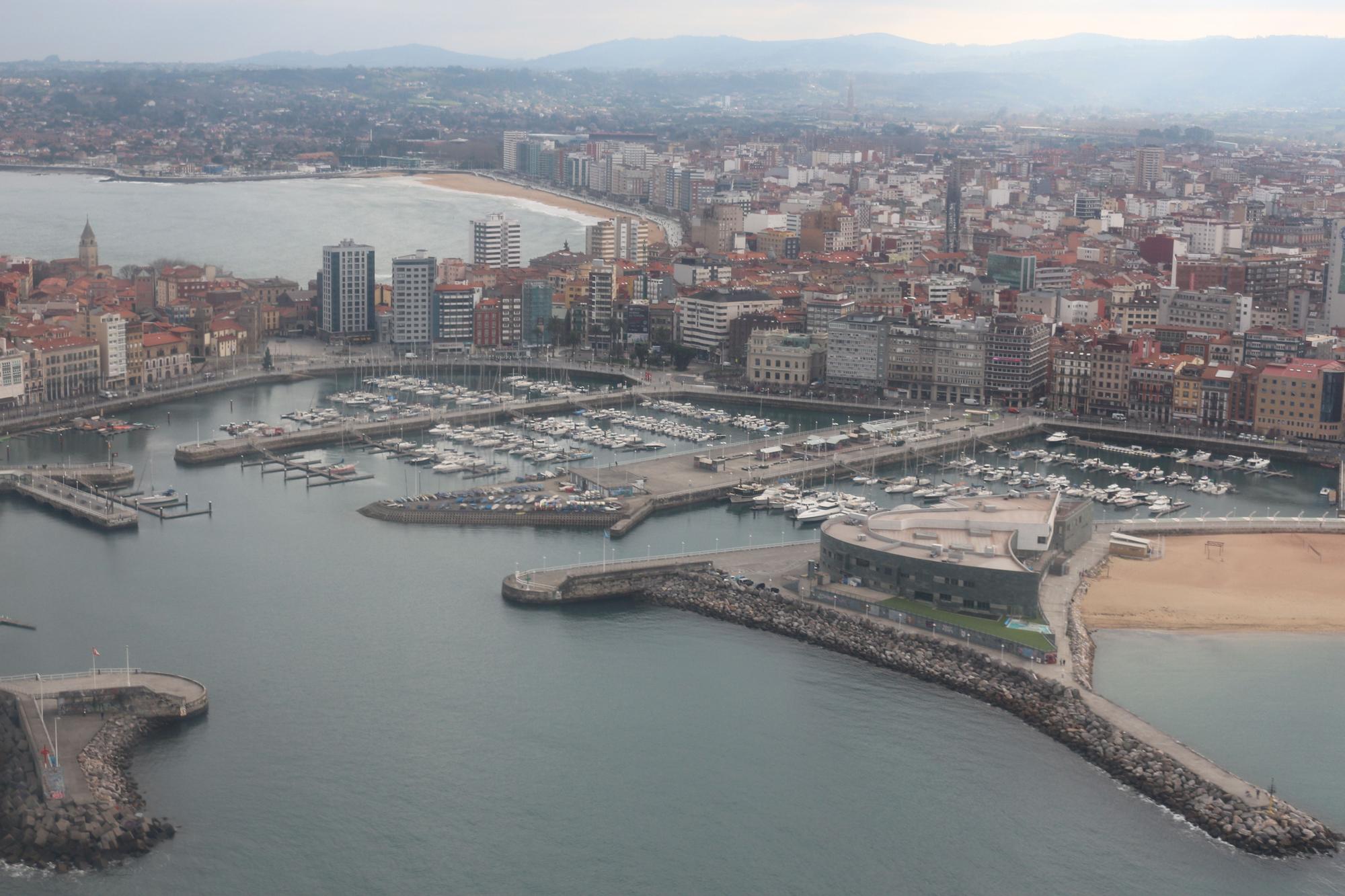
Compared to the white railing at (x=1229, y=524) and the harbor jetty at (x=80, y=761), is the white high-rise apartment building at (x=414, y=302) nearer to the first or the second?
the white railing at (x=1229, y=524)

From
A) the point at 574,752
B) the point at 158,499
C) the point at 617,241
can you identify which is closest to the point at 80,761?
the point at 574,752

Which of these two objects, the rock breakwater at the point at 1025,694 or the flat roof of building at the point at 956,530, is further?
the flat roof of building at the point at 956,530

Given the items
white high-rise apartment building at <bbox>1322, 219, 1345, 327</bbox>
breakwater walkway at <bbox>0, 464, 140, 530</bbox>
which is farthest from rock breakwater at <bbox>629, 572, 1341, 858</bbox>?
white high-rise apartment building at <bbox>1322, 219, 1345, 327</bbox>

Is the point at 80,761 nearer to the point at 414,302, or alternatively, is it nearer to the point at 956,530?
the point at 956,530

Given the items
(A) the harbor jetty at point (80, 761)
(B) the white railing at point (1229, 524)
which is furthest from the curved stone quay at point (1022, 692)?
(B) the white railing at point (1229, 524)

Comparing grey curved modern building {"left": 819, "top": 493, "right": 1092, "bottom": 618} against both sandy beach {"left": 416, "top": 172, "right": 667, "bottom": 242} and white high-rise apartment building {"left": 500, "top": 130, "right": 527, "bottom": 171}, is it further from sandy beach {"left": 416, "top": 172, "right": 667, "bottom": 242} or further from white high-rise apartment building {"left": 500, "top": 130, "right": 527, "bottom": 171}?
white high-rise apartment building {"left": 500, "top": 130, "right": 527, "bottom": 171}

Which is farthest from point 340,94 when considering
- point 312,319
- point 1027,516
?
point 1027,516
